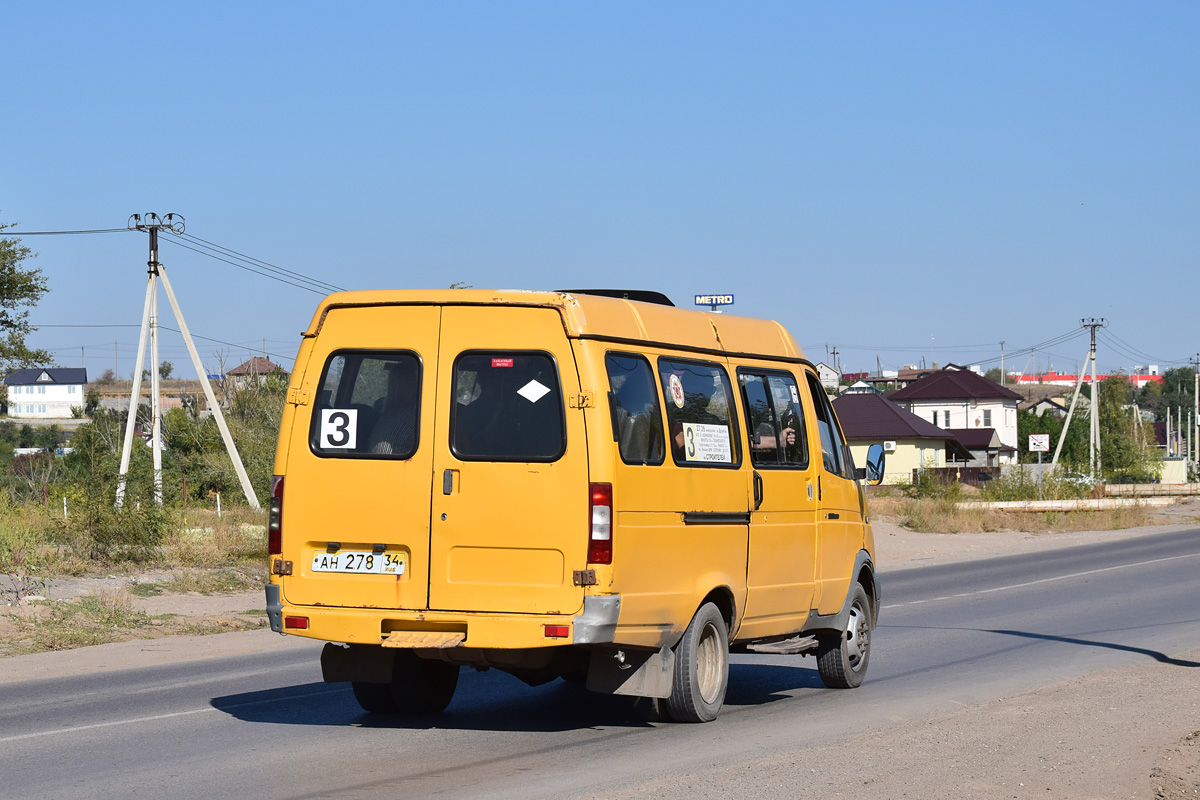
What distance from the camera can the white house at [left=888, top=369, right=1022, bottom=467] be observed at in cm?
11000

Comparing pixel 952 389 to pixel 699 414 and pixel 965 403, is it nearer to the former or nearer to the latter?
pixel 965 403

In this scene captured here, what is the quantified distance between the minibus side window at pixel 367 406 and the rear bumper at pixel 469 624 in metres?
0.93

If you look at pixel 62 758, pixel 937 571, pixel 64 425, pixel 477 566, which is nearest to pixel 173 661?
pixel 62 758

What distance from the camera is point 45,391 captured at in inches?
7594

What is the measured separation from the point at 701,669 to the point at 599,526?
1714 mm

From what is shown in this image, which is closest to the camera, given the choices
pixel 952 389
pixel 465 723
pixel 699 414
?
pixel 699 414

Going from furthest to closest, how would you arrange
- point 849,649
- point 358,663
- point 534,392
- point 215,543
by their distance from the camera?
point 215,543 < point 849,649 < point 358,663 < point 534,392

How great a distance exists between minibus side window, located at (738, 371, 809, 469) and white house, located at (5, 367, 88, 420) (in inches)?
7658

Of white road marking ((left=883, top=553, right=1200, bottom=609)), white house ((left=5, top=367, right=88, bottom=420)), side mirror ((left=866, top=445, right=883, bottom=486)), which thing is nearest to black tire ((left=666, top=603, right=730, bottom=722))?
side mirror ((left=866, top=445, right=883, bottom=486))

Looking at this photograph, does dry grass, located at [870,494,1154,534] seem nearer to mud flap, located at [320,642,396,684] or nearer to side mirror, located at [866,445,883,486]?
side mirror, located at [866,445,883,486]

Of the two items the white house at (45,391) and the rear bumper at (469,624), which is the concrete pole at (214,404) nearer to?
the rear bumper at (469,624)

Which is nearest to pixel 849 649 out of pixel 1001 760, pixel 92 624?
pixel 1001 760

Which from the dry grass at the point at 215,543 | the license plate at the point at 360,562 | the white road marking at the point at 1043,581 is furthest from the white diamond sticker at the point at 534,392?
the dry grass at the point at 215,543

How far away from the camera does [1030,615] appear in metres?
17.1
